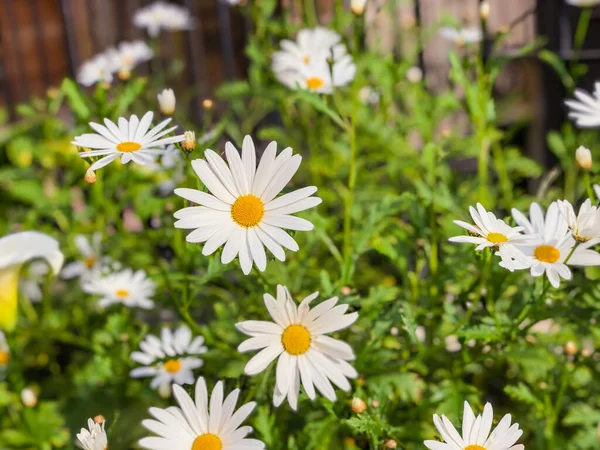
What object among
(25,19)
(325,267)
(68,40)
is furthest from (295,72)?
(25,19)

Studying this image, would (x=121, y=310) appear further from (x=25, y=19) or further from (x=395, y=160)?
(x=25, y=19)

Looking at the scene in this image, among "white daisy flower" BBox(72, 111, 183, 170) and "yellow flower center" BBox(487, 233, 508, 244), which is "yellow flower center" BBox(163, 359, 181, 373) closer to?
"white daisy flower" BBox(72, 111, 183, 170)

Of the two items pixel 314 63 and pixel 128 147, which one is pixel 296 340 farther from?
pixel 314 63

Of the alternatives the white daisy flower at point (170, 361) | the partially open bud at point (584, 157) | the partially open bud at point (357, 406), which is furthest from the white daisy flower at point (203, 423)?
the partially open bud at point (584, 157)

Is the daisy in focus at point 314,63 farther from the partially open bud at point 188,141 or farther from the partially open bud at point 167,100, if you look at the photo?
the partially open bud at point 188,141

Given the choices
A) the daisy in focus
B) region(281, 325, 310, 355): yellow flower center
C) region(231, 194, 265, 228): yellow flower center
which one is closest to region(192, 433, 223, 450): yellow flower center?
region(281, 325, 310, 355): yellow flower center
